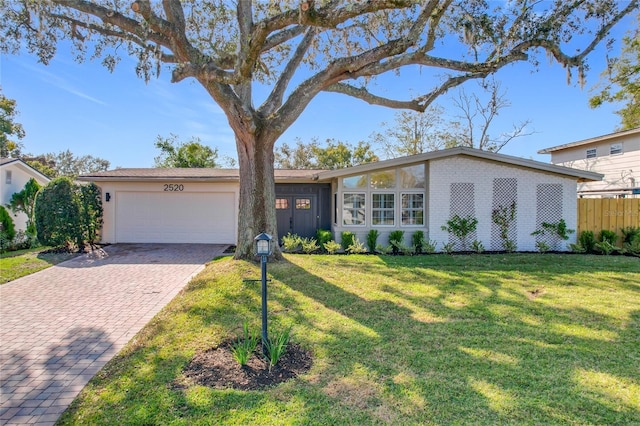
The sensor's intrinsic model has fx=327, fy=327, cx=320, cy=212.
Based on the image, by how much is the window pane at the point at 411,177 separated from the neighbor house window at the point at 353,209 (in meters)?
1.52

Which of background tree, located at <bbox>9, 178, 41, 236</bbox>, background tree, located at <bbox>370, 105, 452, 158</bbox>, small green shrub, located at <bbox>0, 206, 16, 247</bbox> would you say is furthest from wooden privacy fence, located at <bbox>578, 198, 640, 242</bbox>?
background tree, located at <bbox>9, 178, 41, 236</bbox>

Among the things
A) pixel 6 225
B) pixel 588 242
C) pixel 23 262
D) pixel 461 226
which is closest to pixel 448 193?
pixel 461 226

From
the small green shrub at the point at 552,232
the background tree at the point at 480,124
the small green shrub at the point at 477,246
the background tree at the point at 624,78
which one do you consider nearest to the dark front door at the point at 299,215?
the small green shrub at the point at 477,246

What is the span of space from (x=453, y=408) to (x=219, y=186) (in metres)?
12.0

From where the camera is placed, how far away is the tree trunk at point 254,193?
26.4 ft

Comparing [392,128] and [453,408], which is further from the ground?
[392,128]

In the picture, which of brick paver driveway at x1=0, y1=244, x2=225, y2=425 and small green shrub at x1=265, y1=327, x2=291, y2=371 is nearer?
brick paver driveway at x1=0, y1=244, x2=225, y2=425

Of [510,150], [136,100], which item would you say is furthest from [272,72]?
[510,150]

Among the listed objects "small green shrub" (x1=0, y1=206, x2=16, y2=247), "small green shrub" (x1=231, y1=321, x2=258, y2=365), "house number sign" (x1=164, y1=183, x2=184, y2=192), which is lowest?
"small green shrub" (x1=231, y1=321, x2=258, y2=365)

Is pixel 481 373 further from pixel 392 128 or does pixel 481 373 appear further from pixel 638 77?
pixel 392 128

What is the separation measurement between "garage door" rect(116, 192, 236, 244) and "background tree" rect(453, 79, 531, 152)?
17787 mm

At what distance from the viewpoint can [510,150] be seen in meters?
23.1

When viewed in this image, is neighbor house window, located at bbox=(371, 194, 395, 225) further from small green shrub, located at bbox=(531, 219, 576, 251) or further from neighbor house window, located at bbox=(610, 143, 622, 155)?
neighbor house window, located at bbox=(610, 143, 622, 155)

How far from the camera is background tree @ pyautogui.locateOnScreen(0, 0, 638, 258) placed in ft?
21.9
